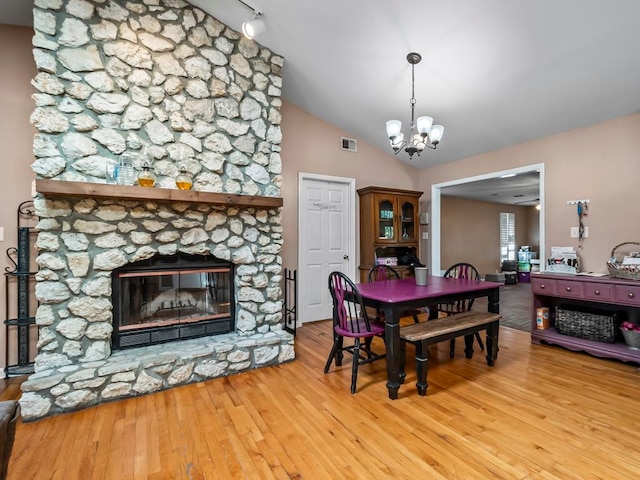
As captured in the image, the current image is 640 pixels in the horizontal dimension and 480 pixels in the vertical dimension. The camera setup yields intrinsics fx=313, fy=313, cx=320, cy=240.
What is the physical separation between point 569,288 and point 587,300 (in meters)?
0.18

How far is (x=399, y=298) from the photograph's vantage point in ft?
7.88

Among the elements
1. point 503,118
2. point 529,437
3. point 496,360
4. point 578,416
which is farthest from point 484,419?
point 503,118

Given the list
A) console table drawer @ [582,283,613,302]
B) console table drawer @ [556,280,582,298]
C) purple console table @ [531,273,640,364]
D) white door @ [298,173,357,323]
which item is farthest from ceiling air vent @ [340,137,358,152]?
console table drawer @ [582,283,613,302]

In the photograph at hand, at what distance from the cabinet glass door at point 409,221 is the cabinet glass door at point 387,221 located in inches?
10.6

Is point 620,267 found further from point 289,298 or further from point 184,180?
point 184,180

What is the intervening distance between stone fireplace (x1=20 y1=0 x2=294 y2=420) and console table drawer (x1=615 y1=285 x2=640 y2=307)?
10.5ft

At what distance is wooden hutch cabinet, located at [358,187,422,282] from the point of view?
469 cm

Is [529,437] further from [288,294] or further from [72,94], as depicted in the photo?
[72,94]

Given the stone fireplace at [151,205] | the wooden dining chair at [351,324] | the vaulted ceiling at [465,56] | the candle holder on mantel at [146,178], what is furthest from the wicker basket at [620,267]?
the candle holder on mantel at [146,178]

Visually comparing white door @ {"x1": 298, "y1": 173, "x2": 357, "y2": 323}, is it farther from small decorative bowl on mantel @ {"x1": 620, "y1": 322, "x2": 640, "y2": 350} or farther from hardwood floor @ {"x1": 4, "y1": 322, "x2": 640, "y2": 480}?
small decorative bowl on mantel @ {"x1": 620, "y1": 322, "x2": 640, "y2": 350}

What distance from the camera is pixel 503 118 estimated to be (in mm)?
3760

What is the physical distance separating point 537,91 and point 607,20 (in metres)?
0.87

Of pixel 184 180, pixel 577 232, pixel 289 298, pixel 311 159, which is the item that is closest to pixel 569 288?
pixel 577 232

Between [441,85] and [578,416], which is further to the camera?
[441,85]
